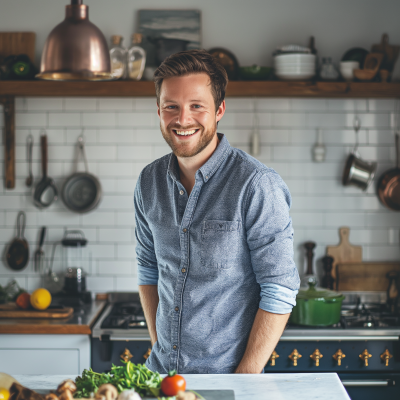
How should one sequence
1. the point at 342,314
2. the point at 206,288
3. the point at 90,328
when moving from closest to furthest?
the point at 206,288 → the point at 90,328 → the point at 342,314

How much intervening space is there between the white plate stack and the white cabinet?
1.85 metres

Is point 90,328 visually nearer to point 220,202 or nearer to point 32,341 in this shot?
point 32,341

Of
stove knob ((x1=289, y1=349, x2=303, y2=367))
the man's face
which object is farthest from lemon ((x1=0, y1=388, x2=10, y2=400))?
stove knob ((x1=289, y1=349, x2=303, y2=367))

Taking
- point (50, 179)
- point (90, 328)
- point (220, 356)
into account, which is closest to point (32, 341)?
point (90, 328)

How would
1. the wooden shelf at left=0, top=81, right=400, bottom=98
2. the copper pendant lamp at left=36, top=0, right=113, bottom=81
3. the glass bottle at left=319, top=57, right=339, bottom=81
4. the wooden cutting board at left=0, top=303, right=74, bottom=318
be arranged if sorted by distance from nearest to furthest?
the copper pendant lamp at left=36, top=0, right=113, bottom=81
the wooden cutting board at left=0, top=303, right=74, bottom=318
the wooden shelf at left=0, top=81, right=400, bottom=98
the glass bottle at left=319, top=57, right=339, bottom=81

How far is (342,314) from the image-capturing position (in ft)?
9.70

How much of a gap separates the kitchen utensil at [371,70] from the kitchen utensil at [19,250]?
226 centimetres

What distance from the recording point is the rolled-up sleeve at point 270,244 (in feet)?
5.02

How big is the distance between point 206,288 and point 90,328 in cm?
123

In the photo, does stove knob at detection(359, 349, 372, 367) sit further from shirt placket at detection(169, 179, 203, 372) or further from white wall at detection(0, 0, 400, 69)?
white wall at detection(0, 0, 400, 69)

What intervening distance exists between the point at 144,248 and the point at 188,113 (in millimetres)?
586

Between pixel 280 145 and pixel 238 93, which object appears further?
pixel 280 145

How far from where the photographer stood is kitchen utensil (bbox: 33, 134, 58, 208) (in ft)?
10.5

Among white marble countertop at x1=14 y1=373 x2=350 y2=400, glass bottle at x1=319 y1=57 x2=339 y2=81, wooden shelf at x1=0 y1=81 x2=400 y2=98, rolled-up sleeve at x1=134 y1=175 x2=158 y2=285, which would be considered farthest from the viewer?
glass bottle at x1=319 y1=57 x2=339 y2=81
